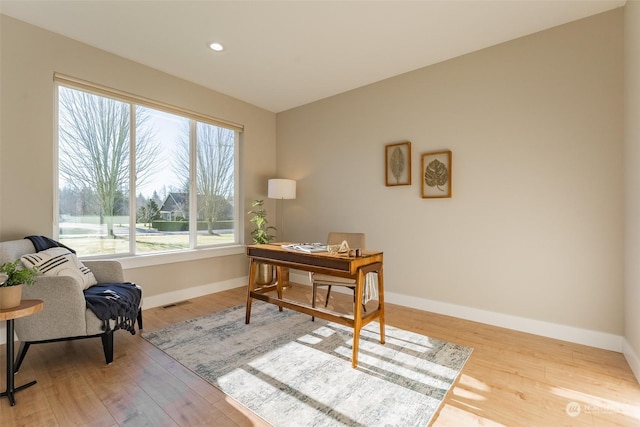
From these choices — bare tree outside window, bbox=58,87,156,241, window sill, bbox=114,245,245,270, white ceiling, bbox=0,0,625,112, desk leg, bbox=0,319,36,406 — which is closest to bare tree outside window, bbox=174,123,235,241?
window sill, bbox=114,245,245,270

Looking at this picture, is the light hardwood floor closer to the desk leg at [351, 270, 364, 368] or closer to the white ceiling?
the desk leg at [351, 270, 364, 368]

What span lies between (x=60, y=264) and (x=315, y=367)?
6.95 ft

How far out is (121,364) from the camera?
2.20 m

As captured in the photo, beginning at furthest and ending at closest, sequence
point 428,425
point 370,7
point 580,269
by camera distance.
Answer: point 580,269, point 370,7, point 428,425

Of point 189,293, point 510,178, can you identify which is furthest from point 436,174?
point 189,293

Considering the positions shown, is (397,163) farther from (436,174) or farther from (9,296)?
(9,296)

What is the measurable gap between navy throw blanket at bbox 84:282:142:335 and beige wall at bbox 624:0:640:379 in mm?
3650

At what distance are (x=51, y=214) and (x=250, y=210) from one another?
7.52 feet

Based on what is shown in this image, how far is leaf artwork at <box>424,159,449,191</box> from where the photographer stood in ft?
10.7

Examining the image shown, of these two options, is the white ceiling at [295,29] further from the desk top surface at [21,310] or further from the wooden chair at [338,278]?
the desk top surface at [21,310]

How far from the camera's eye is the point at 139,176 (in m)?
3.48

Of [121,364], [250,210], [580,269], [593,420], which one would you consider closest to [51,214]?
[121,364]

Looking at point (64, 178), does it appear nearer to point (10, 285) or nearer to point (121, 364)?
point (10, 285)

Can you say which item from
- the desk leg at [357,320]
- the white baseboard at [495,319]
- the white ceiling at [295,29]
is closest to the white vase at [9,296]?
the white baseboard at [495,319]
